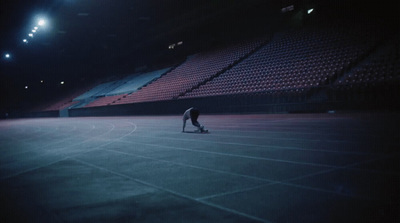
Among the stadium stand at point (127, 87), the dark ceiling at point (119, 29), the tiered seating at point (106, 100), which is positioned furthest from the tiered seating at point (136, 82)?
the dark ceiling at point (119, 29)

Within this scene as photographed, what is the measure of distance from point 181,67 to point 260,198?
2457cm

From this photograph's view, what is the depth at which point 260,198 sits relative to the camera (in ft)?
8.09

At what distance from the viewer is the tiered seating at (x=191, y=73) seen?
21188 millimetres

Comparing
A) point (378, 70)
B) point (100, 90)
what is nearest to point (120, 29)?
point (100, 90)

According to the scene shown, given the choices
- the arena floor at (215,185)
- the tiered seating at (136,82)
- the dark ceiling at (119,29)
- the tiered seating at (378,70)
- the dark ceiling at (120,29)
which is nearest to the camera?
the arena floor at (215,185)

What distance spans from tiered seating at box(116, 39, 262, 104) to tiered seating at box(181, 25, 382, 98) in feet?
4.75

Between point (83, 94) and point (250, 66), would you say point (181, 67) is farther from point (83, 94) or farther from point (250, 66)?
point (83, 94)

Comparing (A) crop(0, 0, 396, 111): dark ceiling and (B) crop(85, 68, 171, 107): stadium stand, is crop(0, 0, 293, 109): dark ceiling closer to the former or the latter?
(A) crop(0, 0, 396, 111): dark ceiling

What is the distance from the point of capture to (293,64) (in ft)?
52.8

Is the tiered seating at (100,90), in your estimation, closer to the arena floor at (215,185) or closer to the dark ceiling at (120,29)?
the dark ceiling at (120,29)

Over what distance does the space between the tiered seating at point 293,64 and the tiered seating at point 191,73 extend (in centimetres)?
145

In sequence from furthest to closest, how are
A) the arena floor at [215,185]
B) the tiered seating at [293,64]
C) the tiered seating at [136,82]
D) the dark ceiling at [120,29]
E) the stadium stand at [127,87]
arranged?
the tiered seating at [136,82]
the stadium stand at [127,87]
the dark ceiling at [120,29]
the tiered seating at [293,64]
the arena floor at [215,185]

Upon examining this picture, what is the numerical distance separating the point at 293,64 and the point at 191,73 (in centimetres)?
948

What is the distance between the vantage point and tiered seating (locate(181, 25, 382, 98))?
1419cm
